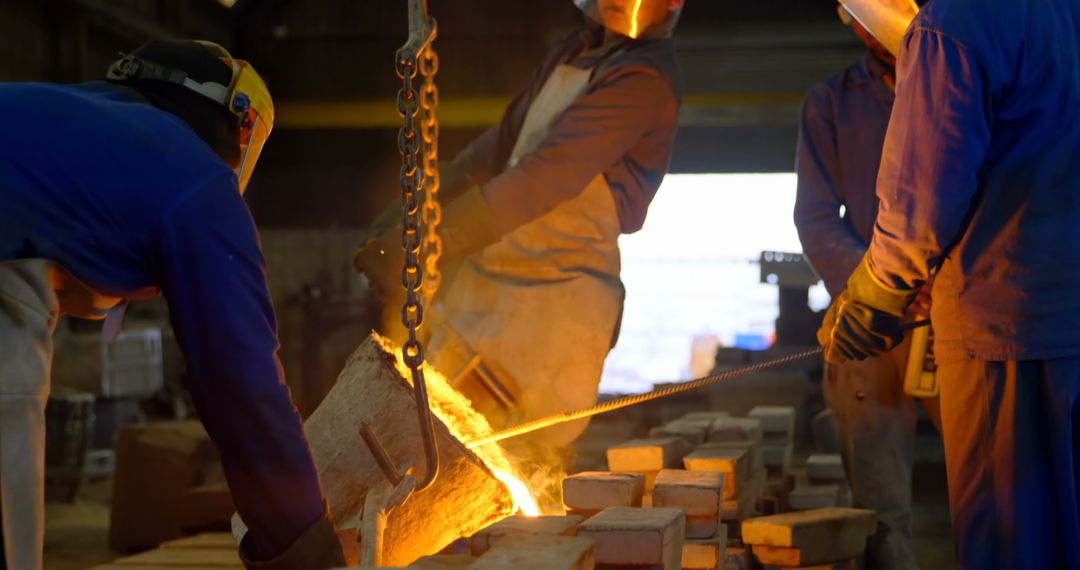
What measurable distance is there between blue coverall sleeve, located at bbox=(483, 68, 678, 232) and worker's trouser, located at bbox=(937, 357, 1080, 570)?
1385 millimetres

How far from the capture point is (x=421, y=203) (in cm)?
264

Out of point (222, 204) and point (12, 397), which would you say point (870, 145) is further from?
point (12, 397)

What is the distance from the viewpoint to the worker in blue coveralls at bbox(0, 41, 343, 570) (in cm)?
172

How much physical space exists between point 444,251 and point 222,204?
1.45m

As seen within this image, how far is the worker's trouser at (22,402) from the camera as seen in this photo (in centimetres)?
169

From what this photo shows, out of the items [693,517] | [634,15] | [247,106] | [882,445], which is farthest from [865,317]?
[247,106]

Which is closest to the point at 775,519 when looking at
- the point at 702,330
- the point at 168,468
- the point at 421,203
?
the point at 421,203

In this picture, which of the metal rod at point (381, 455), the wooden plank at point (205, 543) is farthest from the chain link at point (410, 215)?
the wooden plank at point (205, 543)

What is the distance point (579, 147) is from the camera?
10.6 feet

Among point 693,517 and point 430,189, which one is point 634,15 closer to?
point 430,189

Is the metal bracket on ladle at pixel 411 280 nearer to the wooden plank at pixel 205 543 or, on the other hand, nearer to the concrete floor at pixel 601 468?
the concrete floor at pixel 601 468

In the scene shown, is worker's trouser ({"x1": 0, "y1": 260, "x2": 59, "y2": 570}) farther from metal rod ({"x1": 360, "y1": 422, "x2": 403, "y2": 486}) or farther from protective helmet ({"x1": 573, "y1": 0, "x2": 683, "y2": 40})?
protective helmet ({"x1": 573, "y1": 0, "x2": 683, "y2": 40})

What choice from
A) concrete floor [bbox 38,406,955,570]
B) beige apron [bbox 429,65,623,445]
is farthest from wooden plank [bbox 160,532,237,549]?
beige apron [bbox 429,65,623,445]

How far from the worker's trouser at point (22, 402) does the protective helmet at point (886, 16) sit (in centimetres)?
201
